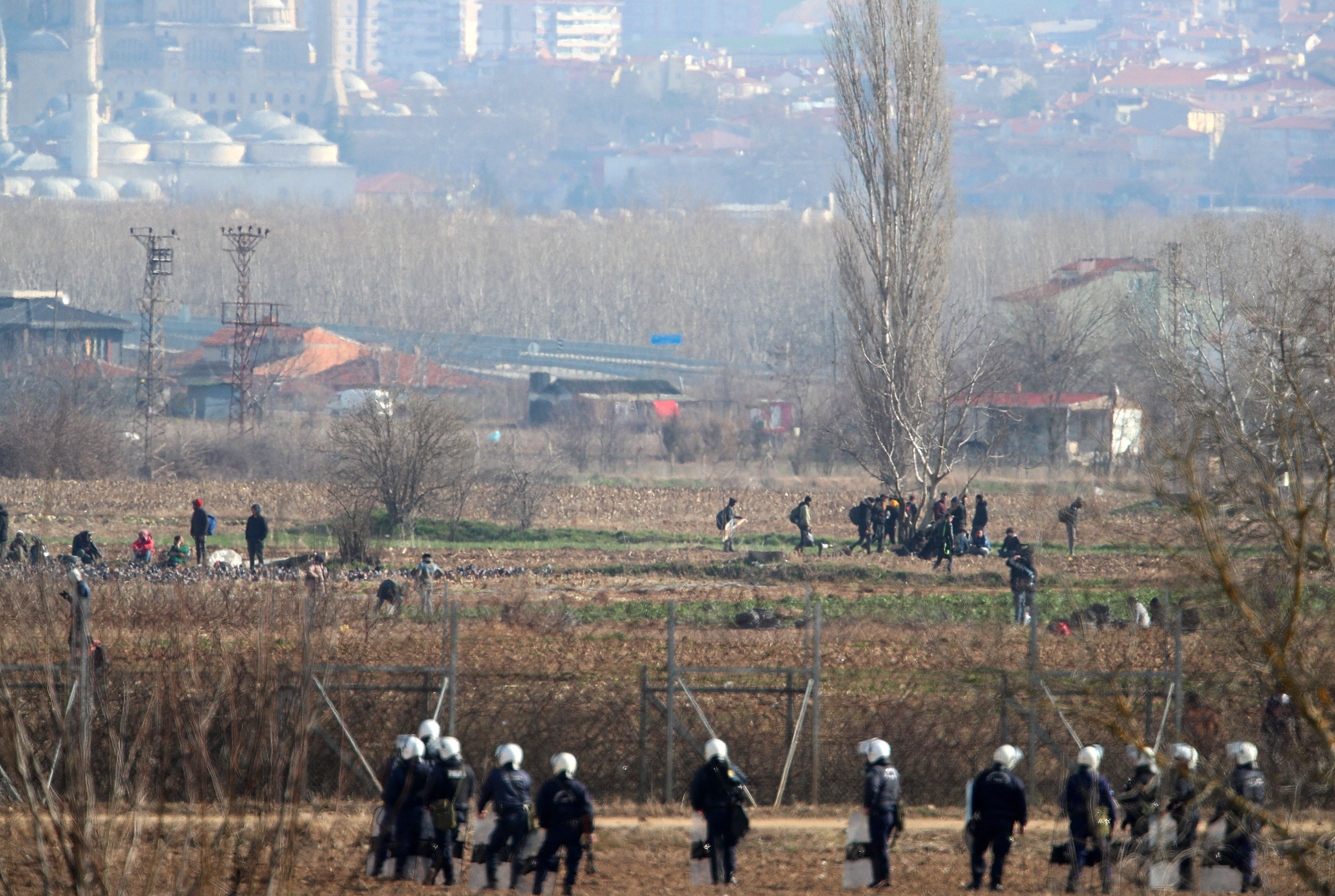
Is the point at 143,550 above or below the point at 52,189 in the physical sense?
below

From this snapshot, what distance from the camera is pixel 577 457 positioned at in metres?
52.0

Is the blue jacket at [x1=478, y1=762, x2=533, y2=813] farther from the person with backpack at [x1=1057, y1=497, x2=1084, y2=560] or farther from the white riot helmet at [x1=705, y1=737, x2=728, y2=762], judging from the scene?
the person with backpack at [x1=1057, y1=497, x2=1084, y2=560]

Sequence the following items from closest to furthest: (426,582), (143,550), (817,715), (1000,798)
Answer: (1000,798), (817,715), (426,582), (143,550)

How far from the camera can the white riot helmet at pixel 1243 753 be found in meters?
12.1

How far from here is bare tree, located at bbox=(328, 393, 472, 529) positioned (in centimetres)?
3356

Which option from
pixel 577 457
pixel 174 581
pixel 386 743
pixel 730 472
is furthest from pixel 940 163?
pixel 386 743

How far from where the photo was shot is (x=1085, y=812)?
1167cm

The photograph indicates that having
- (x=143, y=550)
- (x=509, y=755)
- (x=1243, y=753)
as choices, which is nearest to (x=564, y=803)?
(x=509, y=755)

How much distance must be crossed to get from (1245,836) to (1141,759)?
999mm

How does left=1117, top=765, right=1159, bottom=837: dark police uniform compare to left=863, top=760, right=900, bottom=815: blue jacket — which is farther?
left=863, top=760, right=900, bottom=815: blue jacket

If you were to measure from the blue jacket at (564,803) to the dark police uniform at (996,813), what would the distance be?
2.71 m

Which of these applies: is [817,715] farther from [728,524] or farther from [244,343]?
[244,343]

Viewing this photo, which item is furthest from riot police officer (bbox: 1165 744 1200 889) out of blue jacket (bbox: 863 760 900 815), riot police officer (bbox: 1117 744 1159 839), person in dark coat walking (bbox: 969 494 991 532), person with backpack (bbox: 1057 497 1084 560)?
person in dark coat walking (bbox: 969 494 991 532)

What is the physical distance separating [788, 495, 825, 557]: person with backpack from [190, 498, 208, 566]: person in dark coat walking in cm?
1011
